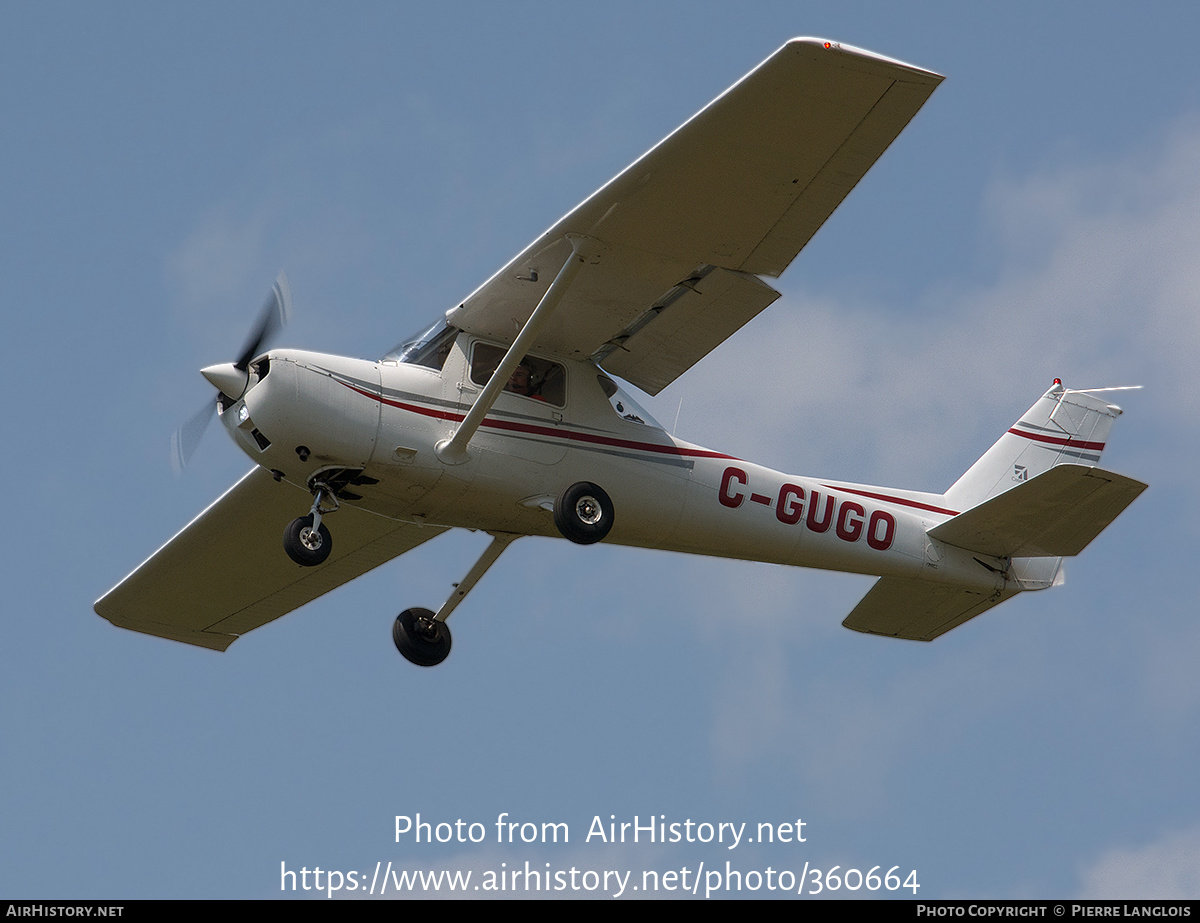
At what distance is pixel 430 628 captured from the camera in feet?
47.6

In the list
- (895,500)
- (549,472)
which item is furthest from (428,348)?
(895,500)

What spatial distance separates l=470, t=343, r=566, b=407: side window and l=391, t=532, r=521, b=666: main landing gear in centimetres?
146

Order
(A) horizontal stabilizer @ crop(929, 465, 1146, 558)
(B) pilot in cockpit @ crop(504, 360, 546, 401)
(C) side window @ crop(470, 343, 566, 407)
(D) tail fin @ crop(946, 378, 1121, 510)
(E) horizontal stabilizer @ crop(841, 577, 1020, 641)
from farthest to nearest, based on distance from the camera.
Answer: (D) tail fin @ crop(946, 378, 1121, 510) → (E) horizontal stabilizer @ crop(841, 577, 1020, 641) → (A) horizontal stabilizer @ crop(929, 465, 1146, 558) → (B) pilot in cockpit @ crop(504, 360, 546, 401) → (C) side window @ crop(470, 343, 566, 407)

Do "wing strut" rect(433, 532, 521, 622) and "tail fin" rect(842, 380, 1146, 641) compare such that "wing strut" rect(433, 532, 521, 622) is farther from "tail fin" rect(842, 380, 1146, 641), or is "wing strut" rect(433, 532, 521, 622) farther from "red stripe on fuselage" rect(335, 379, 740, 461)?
"tail fin" rect(842, 380, 1146, 641)

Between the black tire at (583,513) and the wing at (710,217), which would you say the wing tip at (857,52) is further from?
the black tire at (583,513)

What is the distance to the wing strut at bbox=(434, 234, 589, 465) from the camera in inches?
506

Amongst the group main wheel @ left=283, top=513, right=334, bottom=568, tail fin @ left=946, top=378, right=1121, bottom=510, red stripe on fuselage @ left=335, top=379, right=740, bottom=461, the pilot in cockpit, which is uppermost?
tail fin @ left=946, top=378, right=1121, bottom=510

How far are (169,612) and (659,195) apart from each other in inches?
296

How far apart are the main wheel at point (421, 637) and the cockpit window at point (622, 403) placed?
2457 mm

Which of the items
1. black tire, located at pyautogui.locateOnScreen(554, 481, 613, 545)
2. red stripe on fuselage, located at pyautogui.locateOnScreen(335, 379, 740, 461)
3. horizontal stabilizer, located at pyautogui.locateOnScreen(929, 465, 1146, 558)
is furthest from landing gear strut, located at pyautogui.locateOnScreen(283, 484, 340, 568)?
horizontal stabilizer, located at pyautogui.locateOnScreen(929, 465, 1146, 558)

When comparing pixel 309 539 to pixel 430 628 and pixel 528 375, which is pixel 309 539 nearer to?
pixel 430 628

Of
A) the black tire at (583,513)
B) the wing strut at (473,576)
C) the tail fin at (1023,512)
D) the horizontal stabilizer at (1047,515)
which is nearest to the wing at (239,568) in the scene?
the wing strut at (473,576)

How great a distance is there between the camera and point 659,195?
1258 cm

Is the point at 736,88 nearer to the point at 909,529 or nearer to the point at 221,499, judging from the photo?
the point at 909,529
